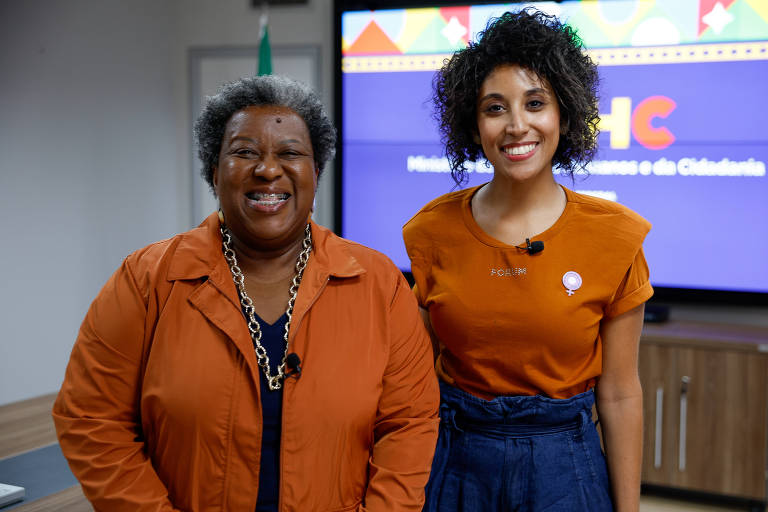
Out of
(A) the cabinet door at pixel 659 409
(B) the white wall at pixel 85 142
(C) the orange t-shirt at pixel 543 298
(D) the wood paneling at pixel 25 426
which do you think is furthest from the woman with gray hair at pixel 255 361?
(B) the white wall at pixel 85 142

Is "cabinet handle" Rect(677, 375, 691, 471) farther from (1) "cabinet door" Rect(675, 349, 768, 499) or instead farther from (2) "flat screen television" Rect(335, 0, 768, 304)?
(2) "flat screen television" Rect(335, 0, 768, 304)

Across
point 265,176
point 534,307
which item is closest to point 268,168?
point 265,176

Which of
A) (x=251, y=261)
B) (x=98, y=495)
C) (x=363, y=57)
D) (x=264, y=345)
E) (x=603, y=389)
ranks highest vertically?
(x=363, y=57)

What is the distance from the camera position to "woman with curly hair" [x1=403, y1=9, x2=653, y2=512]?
1.42 metres

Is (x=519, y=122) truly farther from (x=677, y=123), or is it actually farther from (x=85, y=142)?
(x=85, y=142)

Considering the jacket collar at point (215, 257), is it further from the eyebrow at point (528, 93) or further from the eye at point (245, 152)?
the eyebrow at point (528, 93)

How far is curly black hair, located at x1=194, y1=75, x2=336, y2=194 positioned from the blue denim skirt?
633 mm

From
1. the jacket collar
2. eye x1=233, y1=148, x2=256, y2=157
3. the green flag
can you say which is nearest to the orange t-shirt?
the jacket collar

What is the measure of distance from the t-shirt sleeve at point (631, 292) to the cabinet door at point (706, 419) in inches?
73.4

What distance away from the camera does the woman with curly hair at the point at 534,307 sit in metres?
1.42

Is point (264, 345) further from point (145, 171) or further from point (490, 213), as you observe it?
point (145, 171)

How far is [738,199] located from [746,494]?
4.29ft

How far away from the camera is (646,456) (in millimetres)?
3209

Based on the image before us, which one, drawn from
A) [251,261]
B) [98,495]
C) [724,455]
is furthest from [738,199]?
[98,495]
